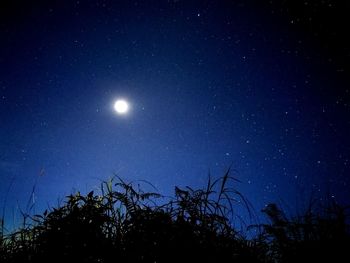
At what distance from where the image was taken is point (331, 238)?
2826 millimetres

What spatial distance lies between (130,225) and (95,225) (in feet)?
1.11

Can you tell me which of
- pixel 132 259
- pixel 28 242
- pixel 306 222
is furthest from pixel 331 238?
pixel 28 242

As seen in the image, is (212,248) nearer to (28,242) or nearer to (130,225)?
(130,225)

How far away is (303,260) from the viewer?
261 cm

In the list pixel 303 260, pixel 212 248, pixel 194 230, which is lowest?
pixel 303 260

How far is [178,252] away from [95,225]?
2.85ft

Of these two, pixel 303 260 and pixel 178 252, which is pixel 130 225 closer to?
pixel 178 252

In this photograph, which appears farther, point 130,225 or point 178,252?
point 130,225

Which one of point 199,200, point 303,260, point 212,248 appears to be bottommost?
point 303,260

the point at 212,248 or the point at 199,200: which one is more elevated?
the point at 199,200

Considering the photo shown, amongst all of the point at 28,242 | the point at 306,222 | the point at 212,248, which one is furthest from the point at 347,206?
the point at 28,242

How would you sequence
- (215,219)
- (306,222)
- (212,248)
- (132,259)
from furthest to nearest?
1. (306,222)
2. (215,219)
3. (212,248)
4. (132,259)

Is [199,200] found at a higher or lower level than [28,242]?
higher

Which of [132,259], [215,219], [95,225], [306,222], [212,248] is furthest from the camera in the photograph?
[306,222]
